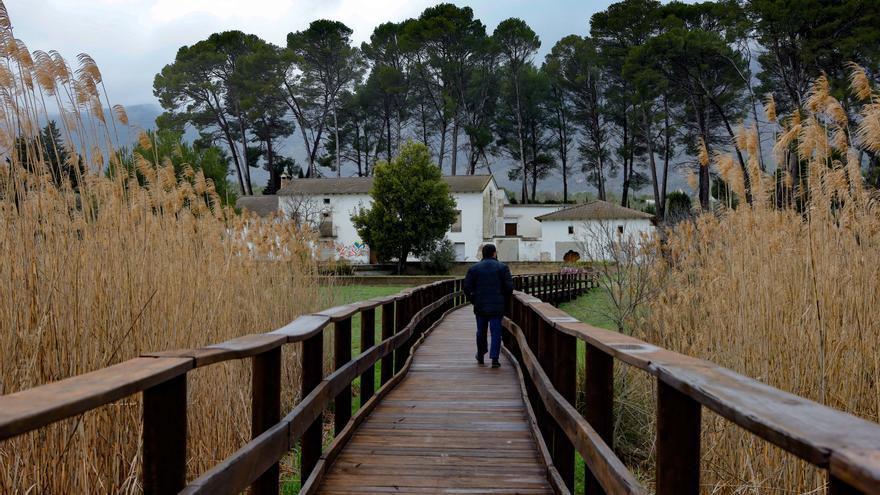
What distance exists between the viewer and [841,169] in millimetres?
5129

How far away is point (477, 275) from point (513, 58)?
146 ft

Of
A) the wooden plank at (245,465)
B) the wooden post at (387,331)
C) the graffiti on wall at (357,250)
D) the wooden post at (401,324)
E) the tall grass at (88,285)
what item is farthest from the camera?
the graffiti on wall at (357,250)

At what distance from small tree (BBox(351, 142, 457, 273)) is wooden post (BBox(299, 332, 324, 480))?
31.1 metres

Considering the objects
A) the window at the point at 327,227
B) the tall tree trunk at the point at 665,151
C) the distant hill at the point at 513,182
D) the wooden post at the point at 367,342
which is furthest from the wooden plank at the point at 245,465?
the tall tree trunk at the point at 665,151

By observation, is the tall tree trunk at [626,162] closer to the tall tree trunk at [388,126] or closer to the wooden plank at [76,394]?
the tall tree trunk at [388,126]

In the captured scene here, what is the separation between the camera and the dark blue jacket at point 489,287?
7.79m

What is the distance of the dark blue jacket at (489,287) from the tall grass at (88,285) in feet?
9.97

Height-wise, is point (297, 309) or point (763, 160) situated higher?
point (763, 160)

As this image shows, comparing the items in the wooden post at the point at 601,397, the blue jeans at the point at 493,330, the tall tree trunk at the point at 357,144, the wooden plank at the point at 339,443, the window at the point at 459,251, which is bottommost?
the wooden plank at the point at 339,443

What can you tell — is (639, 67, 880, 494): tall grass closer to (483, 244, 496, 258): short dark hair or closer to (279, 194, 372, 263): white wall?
(483, 244, 496, 258): short dark hair

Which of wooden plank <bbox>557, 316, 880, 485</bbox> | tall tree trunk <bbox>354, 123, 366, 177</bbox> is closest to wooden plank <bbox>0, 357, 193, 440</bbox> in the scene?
wooden plank <bbox>557, 316, 880, 485</bbox>

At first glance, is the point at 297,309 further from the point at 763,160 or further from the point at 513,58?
the point at 513,58

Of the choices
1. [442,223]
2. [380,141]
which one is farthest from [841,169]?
[380,141]

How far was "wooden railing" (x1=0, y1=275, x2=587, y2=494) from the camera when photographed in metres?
1.54
